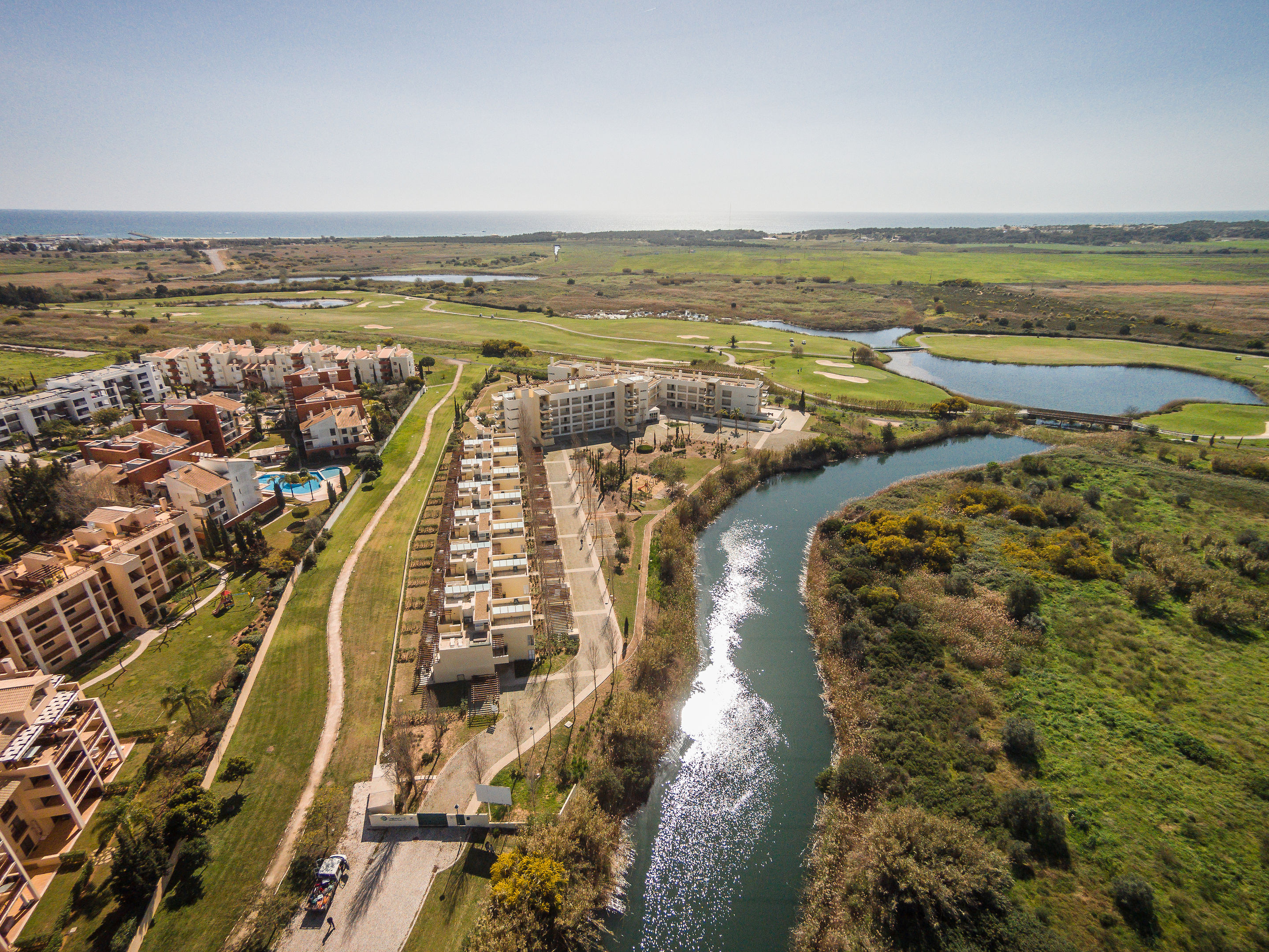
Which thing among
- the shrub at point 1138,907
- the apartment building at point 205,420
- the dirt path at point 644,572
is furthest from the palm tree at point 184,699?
the shrub at point 1138,907

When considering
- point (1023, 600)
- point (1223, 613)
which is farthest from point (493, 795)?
point (1223, 613)

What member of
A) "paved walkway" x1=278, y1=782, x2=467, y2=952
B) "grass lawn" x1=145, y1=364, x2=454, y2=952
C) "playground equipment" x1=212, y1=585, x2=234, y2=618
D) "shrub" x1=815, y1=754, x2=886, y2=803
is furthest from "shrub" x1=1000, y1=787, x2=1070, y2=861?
"playground equipment" x1=212, y1=585, x2=234, y2=618

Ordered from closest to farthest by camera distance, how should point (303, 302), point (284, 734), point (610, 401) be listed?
1. point (284, 734)
2. point (610, 401)
3. point (303, 302)

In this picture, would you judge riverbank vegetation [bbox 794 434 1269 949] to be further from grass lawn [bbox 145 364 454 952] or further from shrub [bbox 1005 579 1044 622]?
grass lawn [bbox 145 364 454 952]

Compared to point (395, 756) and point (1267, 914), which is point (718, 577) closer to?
point (395, 756)

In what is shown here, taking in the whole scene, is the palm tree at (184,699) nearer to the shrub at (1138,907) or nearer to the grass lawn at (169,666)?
the grass lawn at (169,666)

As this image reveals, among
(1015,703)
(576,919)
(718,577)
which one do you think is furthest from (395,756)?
(1015,703)

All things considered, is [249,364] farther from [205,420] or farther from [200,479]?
[200,479]
